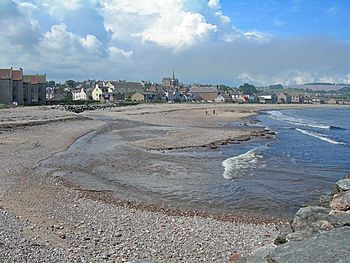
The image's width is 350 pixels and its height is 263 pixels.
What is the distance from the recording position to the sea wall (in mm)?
6430

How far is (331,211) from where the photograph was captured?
32.3 feet

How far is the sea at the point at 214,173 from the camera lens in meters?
16.0

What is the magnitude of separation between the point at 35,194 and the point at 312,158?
A: 19136 millimetres

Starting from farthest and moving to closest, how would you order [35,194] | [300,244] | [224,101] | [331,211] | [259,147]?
[224,101] → [259,147] → [35,194] → [331,211] → [300,244]

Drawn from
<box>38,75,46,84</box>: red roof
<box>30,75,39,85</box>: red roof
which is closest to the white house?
<box>38,75,46,84</box>: red roof

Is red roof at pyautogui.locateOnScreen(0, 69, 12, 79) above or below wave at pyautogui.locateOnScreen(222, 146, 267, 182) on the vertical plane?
above

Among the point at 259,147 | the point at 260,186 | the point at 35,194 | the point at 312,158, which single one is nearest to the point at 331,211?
the point at 260,186

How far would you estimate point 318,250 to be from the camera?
21.7 ft

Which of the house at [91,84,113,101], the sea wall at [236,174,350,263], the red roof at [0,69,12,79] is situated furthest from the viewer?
the house at [91,84,113,101]

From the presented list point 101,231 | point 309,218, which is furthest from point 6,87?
point 309,218

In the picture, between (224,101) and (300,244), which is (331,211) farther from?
(224,101)

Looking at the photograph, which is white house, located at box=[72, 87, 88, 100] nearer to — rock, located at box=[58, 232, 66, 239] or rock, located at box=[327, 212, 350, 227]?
rock, located at box=[58, 232, 66, 239]

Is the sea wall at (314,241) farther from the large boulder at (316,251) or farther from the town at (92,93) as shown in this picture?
the town at (92,93)

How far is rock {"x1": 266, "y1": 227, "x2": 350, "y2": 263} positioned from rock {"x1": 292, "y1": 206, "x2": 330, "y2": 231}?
5.02 ft
